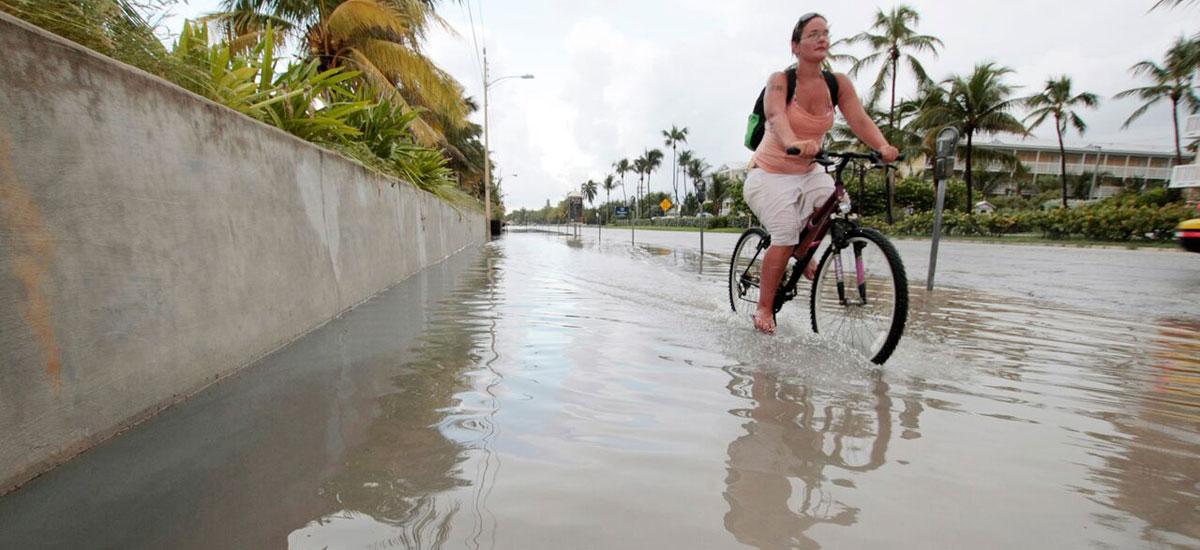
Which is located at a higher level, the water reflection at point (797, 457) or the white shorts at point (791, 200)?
the white shorts at point (791, 200)

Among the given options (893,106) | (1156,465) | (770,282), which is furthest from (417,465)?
(893,106)

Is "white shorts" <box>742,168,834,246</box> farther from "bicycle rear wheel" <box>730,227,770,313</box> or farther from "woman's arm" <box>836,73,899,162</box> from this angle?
"bicycle rear wheel" <box>730,227,770,313</box>

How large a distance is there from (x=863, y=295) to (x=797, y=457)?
163cm

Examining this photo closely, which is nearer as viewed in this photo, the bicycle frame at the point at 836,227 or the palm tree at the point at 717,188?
the bicycle frame at the point at 836,227

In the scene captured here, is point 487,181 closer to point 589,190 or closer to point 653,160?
point 653,160

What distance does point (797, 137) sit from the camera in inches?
136

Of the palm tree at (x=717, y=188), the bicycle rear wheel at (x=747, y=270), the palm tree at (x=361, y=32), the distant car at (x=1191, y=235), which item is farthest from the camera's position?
the palm tree at (x=717, y=188)

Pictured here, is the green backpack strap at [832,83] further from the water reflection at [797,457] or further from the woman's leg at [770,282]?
the water reflection at [797,457]

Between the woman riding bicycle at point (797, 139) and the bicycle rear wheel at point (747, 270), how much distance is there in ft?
2.66

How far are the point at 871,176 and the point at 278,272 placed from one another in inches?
1697

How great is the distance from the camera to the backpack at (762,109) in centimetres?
338

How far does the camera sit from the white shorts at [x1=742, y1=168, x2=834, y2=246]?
11.1 ft

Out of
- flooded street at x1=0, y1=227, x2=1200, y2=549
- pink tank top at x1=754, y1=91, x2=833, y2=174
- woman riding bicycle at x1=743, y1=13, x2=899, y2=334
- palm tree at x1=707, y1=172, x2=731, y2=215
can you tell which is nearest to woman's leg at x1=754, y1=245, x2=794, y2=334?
woman riding bicycle at x1=743, y1=13, x2=899, y2=334

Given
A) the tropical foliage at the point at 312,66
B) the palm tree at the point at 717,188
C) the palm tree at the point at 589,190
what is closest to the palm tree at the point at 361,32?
the tropical foliage at the point at 312,66
